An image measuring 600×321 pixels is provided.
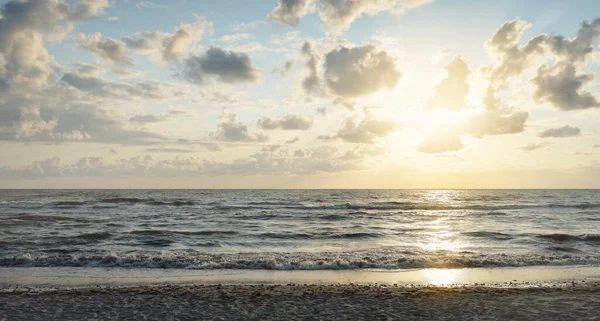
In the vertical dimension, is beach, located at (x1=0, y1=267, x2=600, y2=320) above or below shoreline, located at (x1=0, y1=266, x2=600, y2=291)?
above

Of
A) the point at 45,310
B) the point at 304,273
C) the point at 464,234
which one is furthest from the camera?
the point at 464,234

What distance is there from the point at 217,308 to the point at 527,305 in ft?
28.1

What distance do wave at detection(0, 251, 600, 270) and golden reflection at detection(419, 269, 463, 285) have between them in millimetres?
1019

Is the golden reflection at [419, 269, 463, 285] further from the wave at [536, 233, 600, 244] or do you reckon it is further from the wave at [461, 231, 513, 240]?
the wave at [536, 233, 600, 244]

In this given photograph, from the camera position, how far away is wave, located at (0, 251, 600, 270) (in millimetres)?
18812

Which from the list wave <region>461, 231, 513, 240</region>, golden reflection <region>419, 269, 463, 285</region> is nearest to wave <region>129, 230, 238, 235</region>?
golden reflection <region>419, 269, 463, 285</region>

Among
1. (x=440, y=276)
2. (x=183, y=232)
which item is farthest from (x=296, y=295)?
(x=183, y=232)

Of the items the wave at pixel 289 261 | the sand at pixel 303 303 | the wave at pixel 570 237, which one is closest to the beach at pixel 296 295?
the sand at pixel 303 303

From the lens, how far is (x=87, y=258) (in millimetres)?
19547

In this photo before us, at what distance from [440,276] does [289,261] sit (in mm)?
6709

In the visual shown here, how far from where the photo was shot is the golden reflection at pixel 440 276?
15.7 meters

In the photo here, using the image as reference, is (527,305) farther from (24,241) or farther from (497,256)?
(24,241)

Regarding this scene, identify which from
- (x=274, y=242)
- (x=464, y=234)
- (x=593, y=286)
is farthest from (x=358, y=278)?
(x=464, y=234)

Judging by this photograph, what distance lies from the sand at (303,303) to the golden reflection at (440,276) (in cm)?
166
